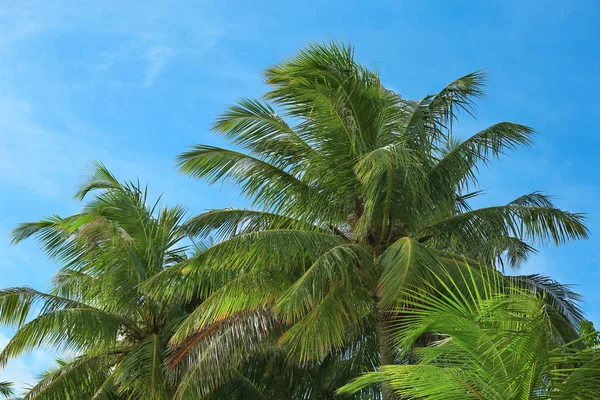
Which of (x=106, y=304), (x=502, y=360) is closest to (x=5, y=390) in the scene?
(x=106, y=304)

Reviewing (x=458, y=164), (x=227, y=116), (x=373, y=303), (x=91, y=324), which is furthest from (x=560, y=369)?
(x=91, y=324)

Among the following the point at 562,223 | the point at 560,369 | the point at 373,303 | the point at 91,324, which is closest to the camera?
the point at 560,369

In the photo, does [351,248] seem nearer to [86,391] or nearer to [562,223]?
[562,223]

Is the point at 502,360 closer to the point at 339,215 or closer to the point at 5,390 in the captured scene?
the point at 339,215

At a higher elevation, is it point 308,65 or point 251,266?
point 308,65

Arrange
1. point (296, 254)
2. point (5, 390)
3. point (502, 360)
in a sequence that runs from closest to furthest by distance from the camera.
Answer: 1. point (502, 360)
2. point (296, 254)
3. point (5, 390)

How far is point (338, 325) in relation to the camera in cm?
1127

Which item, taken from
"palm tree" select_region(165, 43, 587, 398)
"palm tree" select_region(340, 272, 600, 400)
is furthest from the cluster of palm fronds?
"palm tree" select_region(340, 272, 600, 400)

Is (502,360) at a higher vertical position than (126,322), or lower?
lower

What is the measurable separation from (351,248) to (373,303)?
103 centimetres

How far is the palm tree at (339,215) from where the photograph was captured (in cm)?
1149

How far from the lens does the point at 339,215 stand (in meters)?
13.2

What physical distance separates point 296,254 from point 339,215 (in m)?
1.35

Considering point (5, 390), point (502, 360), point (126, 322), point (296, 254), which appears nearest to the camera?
point (502, 360)
